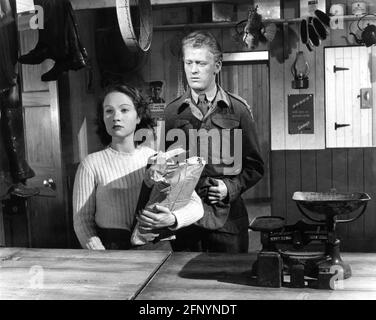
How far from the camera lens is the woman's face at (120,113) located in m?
2.86

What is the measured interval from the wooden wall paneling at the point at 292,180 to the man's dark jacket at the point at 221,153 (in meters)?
0.16

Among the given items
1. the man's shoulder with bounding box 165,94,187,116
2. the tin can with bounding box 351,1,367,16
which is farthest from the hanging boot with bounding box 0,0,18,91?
the tin can with bounding box 351,1,367,16

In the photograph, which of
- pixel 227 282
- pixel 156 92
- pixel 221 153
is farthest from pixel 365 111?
pixel 227 282

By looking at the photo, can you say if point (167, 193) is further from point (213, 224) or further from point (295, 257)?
point (295, 257)

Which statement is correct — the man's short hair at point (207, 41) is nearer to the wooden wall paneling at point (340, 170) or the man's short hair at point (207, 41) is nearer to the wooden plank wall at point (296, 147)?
the wooden plank wall at point (296, 147)

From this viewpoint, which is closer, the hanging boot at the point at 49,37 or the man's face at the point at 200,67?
the man's face at the point at 200,67

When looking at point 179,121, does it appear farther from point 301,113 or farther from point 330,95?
point 330,95

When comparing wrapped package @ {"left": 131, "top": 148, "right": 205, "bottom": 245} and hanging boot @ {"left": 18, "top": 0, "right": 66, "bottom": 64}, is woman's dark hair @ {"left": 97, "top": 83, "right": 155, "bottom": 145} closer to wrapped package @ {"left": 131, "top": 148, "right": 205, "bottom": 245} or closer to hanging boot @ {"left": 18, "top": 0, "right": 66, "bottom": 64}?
wrapped package @ {"left": 131, "top": 148, "right": 205, "bottom": 245}

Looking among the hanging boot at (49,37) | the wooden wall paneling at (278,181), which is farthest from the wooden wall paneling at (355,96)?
the hanging boot at (49,37)

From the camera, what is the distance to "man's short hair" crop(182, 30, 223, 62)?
2762 mm

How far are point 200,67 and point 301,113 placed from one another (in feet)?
2.08

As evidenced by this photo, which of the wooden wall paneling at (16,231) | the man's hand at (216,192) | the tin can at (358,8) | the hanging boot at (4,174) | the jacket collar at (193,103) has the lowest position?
the wooden wall paneling at (16,231)

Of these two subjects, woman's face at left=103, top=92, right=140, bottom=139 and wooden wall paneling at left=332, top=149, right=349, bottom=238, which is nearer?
wooden wall paneling at left=332, top=149, right=349, bottom=238
